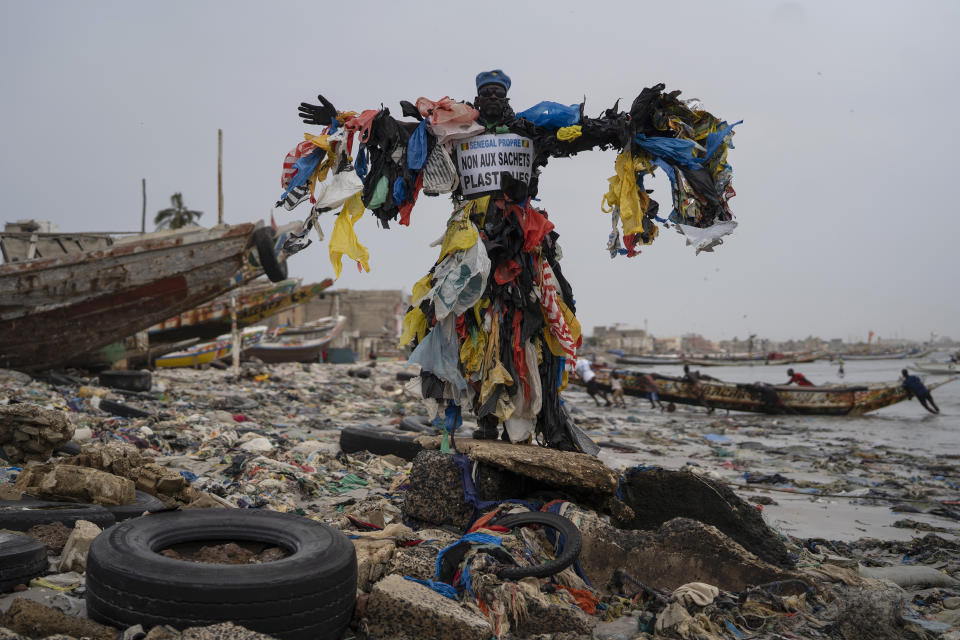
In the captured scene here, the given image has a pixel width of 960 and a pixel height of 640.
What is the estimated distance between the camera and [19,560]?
2324mm

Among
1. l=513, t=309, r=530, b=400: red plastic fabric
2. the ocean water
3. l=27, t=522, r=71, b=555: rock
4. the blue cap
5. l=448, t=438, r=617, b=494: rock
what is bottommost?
the ocean water

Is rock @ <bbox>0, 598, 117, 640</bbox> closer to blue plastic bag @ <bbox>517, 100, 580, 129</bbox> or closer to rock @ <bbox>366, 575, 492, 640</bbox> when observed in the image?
rock @ <bbox>366, 575, 492, 640</bbox>

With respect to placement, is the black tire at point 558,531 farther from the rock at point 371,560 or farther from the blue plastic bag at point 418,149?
the blue plastic bag at point 418,149

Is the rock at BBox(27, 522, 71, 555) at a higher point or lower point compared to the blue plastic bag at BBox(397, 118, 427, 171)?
lower

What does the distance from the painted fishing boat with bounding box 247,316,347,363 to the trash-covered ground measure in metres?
18.6

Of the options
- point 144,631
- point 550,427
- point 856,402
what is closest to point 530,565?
point 550,427

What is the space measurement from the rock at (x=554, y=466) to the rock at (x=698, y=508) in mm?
420

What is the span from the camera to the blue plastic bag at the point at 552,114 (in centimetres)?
394

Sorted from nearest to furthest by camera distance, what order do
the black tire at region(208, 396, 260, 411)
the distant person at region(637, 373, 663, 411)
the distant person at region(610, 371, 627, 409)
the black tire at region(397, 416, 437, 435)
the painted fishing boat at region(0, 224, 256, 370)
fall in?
the black tire at region(397, 416, 437, 435) → the black tire at region(208, 396, 260, 411) → the painted fishing boat at region(0, 224, 256, 370) → the distant person at region(637, 373, 663, 411) → the distant person at region(610, 371, 627, 409)

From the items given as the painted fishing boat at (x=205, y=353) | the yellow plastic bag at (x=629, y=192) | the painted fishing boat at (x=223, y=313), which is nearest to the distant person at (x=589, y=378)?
the painted fishing boat at (x=223, y=313)

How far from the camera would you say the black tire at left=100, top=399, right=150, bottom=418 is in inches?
277

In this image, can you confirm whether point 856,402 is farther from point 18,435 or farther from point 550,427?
point 18,435

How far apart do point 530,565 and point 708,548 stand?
878 mm

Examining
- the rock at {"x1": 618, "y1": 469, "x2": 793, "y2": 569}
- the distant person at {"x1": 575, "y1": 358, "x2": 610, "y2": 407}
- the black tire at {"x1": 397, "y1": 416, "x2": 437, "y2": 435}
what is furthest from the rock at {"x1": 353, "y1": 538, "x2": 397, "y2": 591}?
the distant person at {"x1": 575, "y1": 358, "x2": 610, "y2": 407}
